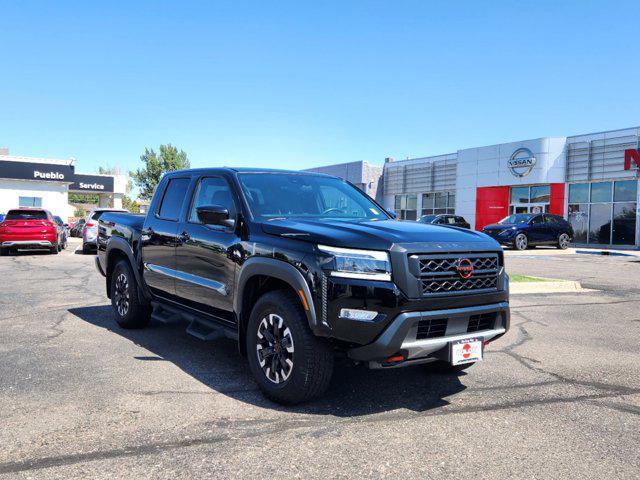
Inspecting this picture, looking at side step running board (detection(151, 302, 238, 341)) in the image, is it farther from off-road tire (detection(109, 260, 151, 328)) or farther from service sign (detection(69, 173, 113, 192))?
service sign (detection(69, 173, 113, 192))

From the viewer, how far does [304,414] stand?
3.81 meters

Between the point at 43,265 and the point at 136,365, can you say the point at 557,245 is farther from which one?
the point at 136,365

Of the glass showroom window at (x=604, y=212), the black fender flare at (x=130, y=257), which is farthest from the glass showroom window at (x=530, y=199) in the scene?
the black fender flare at (x=130, y=257)

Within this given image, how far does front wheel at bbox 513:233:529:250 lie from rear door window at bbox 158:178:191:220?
797 inches

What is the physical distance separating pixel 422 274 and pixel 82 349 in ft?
12.5

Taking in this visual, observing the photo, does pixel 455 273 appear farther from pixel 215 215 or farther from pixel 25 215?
pixel 25 215

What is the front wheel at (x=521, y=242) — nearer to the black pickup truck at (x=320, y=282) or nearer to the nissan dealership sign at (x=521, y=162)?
the nissan dealership sign at (x=521, y=162)

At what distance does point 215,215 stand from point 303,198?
960 millimetres

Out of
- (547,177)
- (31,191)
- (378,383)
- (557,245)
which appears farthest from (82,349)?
(31,191)

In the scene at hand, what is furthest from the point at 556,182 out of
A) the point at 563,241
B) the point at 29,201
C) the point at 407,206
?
the point at 29,201

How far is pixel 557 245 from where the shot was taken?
25000mm

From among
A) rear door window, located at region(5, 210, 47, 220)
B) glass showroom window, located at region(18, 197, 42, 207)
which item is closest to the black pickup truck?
rear door window, located at region(5, 210, 47, 220)

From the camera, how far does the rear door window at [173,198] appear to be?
5.61 metres

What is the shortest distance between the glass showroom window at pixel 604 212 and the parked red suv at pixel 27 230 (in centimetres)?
2558
